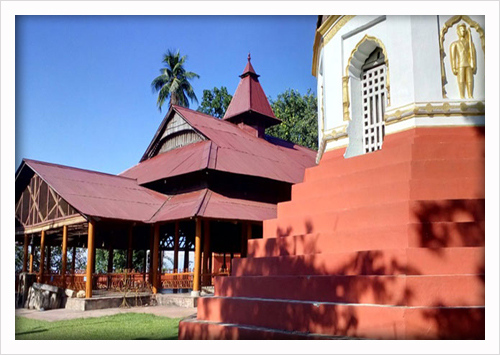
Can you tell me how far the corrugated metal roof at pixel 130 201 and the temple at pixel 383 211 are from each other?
6.86 meters

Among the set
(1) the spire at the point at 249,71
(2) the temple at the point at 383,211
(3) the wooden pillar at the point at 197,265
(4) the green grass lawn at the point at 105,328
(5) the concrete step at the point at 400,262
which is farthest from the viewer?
(1) the spire at the point at 249,71

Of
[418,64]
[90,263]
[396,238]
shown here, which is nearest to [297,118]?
[90,263]

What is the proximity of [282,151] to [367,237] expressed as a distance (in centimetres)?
1420

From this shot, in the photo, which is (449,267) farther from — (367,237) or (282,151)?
(282,151)

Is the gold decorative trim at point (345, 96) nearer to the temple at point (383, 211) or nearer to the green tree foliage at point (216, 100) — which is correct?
the temple at point (383, 211)

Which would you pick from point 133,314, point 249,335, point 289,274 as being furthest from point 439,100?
point 133,314

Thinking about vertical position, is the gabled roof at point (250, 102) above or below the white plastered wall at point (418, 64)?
above

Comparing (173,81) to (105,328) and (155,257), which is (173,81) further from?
(105,328)

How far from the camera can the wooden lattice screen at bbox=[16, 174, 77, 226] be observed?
15.8m

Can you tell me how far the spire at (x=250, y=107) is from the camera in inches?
885

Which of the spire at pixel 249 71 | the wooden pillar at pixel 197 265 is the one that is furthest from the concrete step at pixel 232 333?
the spire at pixel 249 71

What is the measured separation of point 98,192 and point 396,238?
11.8 meters

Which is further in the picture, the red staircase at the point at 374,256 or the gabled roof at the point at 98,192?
the gabled roof at the point at 98,192

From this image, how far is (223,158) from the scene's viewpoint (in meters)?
16.8
